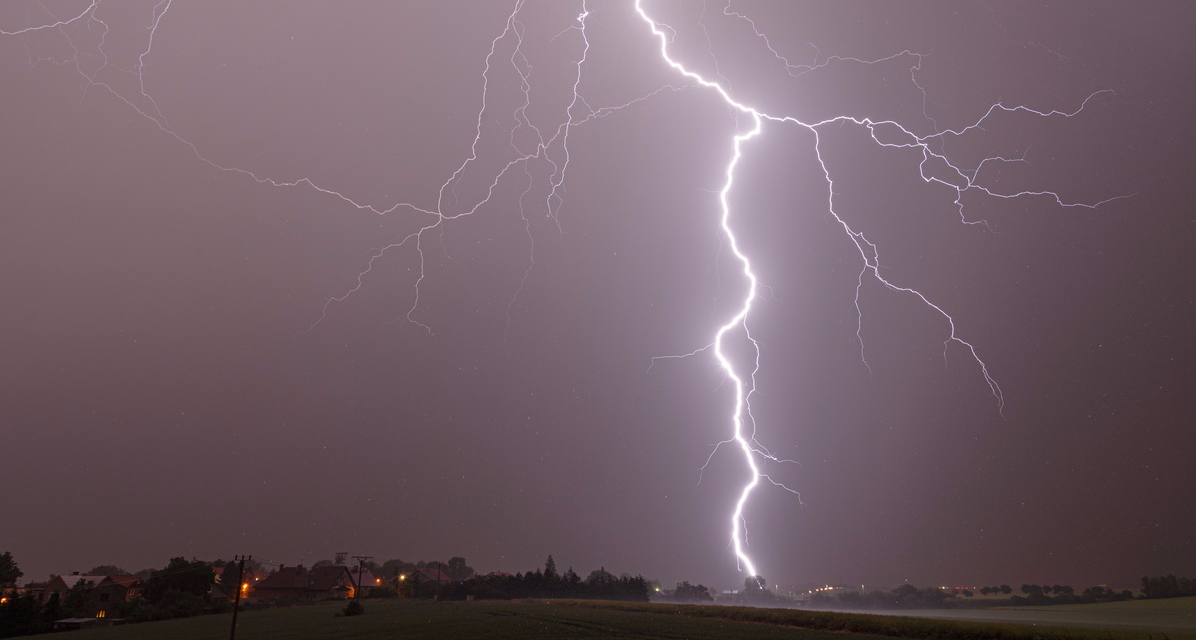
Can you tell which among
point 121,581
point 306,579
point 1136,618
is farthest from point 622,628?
point 121,581

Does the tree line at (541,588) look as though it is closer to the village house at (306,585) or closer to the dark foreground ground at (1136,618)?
the village house at (306,585)

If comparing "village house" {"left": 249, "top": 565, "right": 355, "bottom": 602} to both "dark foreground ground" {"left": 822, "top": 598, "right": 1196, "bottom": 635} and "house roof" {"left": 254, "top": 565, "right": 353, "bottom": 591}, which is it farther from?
"dark foreground ground" {"left": 822, "top": 598, "right": 1196, "bottom": 635}

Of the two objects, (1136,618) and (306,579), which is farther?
(306,579)

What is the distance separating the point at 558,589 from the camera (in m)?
56.6

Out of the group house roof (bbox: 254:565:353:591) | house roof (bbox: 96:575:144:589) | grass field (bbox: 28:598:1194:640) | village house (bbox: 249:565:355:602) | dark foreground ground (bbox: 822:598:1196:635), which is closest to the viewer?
grass field (bbox: 28:598:1194:640)

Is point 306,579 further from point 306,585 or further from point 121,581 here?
point 121,581

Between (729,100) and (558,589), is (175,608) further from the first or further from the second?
(729,100)

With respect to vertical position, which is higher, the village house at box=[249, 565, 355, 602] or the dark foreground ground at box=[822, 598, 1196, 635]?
the dark foreground ground at box=[822, 598, 1196, 635]

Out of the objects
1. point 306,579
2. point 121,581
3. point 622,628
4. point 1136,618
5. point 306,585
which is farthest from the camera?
point 306,579

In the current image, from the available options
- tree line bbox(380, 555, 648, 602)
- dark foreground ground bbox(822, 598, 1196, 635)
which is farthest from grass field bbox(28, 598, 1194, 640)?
tree line bbox(380, 555, 648, 602)

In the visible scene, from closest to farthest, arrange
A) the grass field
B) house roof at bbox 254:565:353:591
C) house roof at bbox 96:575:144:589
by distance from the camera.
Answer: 1. the grass field
2. house roof at bbox 96:575:144:589
3. house roof at bbox 254:565:353:591

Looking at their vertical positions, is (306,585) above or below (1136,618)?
below

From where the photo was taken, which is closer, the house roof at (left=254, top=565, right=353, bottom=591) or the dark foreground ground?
the dark foreground ground

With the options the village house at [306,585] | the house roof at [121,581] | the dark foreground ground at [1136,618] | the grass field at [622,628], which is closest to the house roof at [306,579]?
the village house at [306,585]
